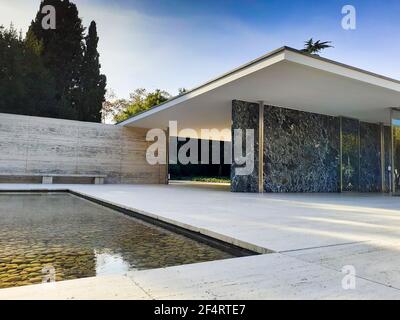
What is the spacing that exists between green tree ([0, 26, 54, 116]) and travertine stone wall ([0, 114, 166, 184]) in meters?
6.17

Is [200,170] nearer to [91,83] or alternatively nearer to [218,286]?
[91,83]

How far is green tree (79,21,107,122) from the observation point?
22594 millimetres

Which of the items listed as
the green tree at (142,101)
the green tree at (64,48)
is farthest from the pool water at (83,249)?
the green tree at (142,101)

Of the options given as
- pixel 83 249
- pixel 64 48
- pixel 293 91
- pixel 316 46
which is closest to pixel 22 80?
pixel 64 48

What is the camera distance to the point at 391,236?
324cm

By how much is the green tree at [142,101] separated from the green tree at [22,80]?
23.2 feet

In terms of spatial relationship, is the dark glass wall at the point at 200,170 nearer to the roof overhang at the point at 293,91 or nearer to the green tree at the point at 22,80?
the green tree at the point at 22,80

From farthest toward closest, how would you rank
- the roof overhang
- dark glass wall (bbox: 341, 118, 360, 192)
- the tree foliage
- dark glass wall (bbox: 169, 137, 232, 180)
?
dark glass wall (bbox: 169, 137, 232, 180) → the tree foliage → dark glass wall (bbox: 341, 118, 360, 192) → the roof overhang

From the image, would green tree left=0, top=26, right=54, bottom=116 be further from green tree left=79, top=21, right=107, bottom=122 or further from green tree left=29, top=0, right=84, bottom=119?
green tree left=79, top=21, right=107, bottom=122

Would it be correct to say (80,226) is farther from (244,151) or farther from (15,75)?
(15,75)

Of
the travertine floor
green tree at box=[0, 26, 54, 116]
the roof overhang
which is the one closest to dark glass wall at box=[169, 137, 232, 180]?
green tree at box=[0, 26, 54, 116]

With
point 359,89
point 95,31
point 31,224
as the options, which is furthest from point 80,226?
point 95,31

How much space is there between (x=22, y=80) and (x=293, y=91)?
15466 mm
